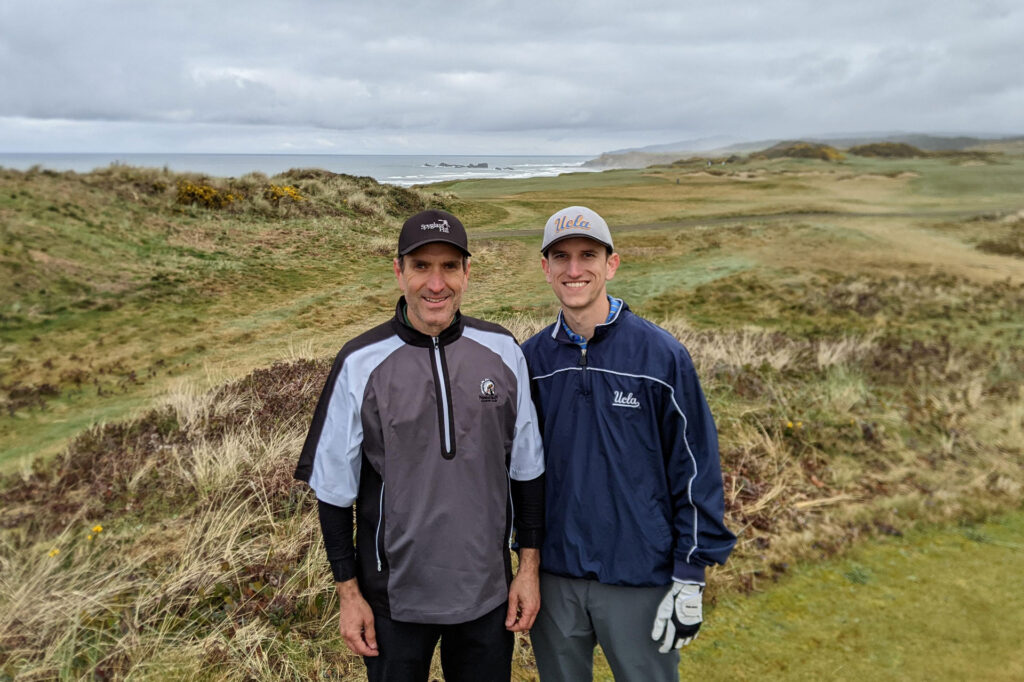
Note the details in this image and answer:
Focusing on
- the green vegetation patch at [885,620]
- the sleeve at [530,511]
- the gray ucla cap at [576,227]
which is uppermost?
the gray ucla cap at [576,227]

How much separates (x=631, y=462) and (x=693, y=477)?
0.26 meters

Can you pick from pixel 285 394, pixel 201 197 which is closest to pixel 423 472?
pixel 285 394

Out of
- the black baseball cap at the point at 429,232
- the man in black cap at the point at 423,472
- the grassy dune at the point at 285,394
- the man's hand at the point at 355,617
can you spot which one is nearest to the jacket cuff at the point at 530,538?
the man in black cap at the point at 423,472

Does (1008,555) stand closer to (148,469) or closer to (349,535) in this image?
(349,535)

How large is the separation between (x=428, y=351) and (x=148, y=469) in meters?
4.27

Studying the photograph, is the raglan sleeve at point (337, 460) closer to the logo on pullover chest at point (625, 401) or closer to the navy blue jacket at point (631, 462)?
the navy blue jacket at point (631, 462)

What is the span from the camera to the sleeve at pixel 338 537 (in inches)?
89.1

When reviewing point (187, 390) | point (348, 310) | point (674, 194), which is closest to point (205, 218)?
point (348, 310)

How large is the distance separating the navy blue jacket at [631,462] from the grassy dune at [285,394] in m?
1.57

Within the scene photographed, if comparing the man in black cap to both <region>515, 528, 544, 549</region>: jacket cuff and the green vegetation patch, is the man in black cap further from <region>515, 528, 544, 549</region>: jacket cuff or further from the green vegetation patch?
the green vegetation patch

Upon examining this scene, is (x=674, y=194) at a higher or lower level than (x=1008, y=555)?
higher

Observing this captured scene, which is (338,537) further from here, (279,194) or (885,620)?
(279,194)

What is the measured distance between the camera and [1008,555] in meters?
4.50

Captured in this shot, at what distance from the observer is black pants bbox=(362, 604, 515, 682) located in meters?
2.33
